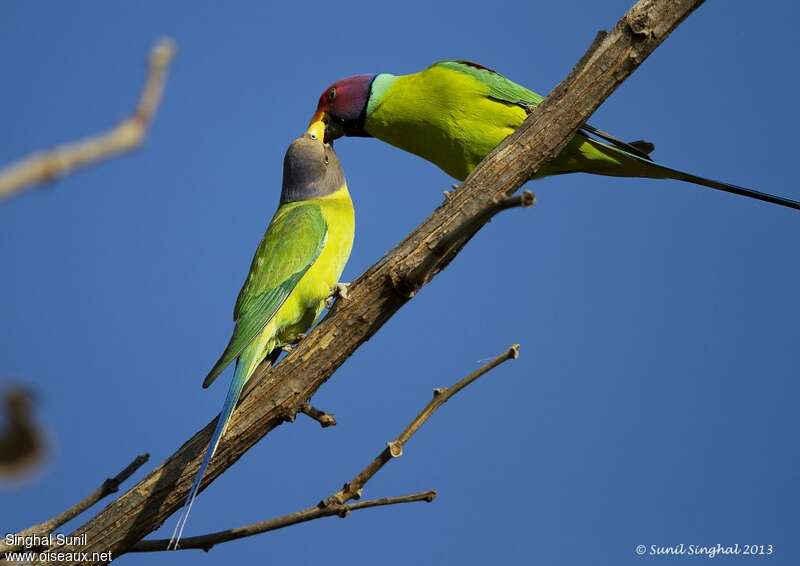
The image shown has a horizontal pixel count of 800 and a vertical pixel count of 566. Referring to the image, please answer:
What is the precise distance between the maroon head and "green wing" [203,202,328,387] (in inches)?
38.2

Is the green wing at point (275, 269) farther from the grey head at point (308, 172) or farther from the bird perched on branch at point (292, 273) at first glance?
the grey head at point (308, 172)

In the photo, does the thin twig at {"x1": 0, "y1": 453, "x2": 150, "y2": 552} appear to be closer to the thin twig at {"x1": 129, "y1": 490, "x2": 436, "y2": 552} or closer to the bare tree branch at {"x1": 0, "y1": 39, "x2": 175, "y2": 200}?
the thin twig at {"x1": 129, "y1": 490, "x2": 436, "y2": 552}

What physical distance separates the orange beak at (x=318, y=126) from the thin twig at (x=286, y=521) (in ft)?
10.8

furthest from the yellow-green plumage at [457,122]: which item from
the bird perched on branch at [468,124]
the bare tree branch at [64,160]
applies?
the bare tree branch at [64,160]

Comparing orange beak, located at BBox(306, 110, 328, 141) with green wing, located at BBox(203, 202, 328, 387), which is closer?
green wing, located at BBox(203, 202, 328, 387)

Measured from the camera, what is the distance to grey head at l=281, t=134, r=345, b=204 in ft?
17.8

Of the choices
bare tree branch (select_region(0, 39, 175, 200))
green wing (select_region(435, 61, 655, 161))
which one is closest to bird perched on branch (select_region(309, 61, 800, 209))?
green wing (select_region(435, 61, 655, 161))

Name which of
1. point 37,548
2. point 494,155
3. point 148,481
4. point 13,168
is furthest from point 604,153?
point 13,168

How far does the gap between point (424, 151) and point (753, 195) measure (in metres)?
2.09

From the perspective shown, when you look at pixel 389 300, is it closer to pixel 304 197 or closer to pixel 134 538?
pixel 134 538

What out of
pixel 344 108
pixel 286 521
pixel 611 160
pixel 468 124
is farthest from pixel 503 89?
pixel 286 521

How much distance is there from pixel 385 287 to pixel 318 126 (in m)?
2.79

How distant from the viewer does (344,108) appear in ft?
19.2

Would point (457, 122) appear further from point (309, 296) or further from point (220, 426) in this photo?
point (220, 426)
